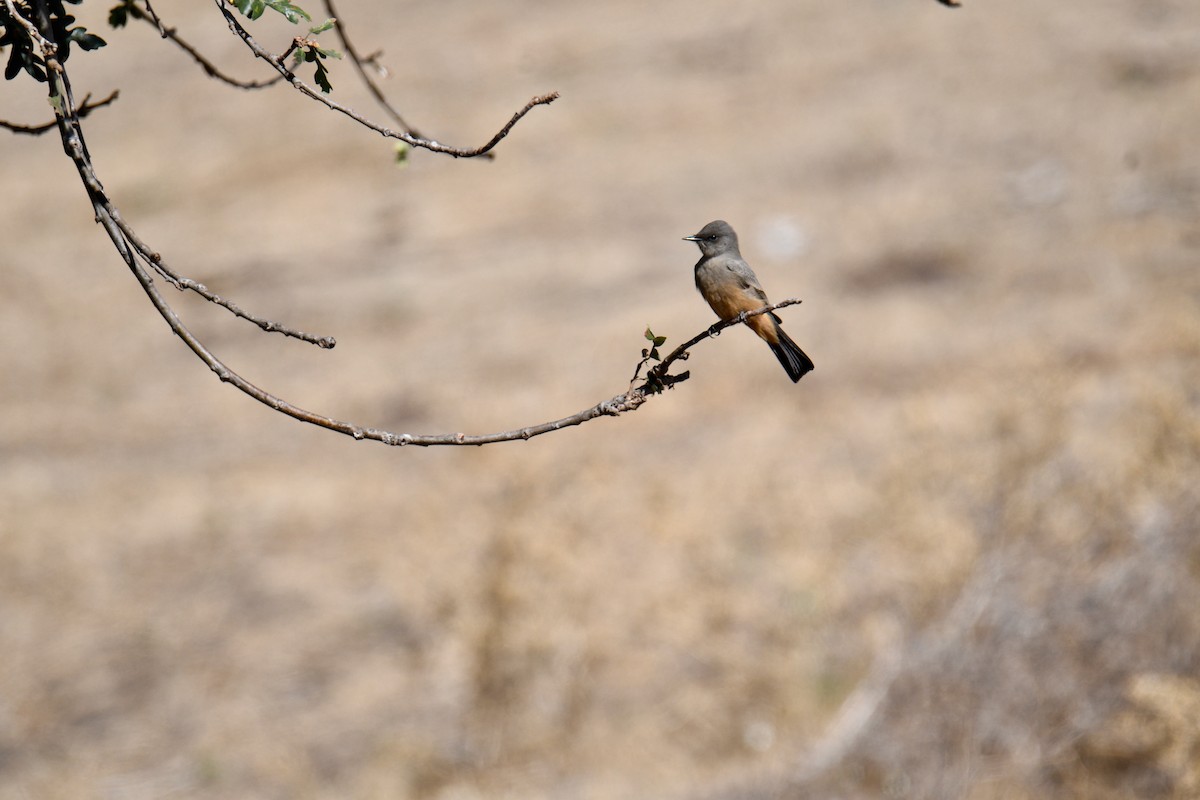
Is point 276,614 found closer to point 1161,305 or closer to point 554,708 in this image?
point 554,708

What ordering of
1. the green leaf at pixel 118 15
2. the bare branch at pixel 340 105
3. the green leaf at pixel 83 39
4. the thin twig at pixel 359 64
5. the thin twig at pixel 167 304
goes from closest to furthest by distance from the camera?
the thin twig at pixel 167 304
the bare branch at pixel 340 105
the green leaf at pixel 83 39
the thin twig at pixel 359 64
the green leaf at pixel 118 15

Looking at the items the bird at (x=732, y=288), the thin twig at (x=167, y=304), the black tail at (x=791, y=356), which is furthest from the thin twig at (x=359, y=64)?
the black tail at (x=791, y=356)

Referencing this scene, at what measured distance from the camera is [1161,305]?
1351cm

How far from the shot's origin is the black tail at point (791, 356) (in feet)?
11.4

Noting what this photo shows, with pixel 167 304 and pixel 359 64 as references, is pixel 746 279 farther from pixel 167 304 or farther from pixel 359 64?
pixel 167 304

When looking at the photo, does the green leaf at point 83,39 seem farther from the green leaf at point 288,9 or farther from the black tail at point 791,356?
the black tail at point 791,356

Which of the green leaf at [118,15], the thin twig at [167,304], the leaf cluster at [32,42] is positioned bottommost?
the thin twig at [167,304]

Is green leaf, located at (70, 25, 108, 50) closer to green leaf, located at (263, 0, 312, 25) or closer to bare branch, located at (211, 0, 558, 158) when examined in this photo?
bare branch, located at (211, 0, 558, 158)

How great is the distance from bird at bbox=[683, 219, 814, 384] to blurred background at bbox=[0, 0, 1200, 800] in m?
3.20

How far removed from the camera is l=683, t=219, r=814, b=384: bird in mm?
3766

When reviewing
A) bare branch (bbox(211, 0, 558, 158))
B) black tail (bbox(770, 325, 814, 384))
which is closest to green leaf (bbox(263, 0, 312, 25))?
bare branch (bbox(211, 0, 558, 158))

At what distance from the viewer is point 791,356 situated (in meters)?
3.70

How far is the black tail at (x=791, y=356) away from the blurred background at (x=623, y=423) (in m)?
3.19

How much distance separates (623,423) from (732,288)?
8.98m
